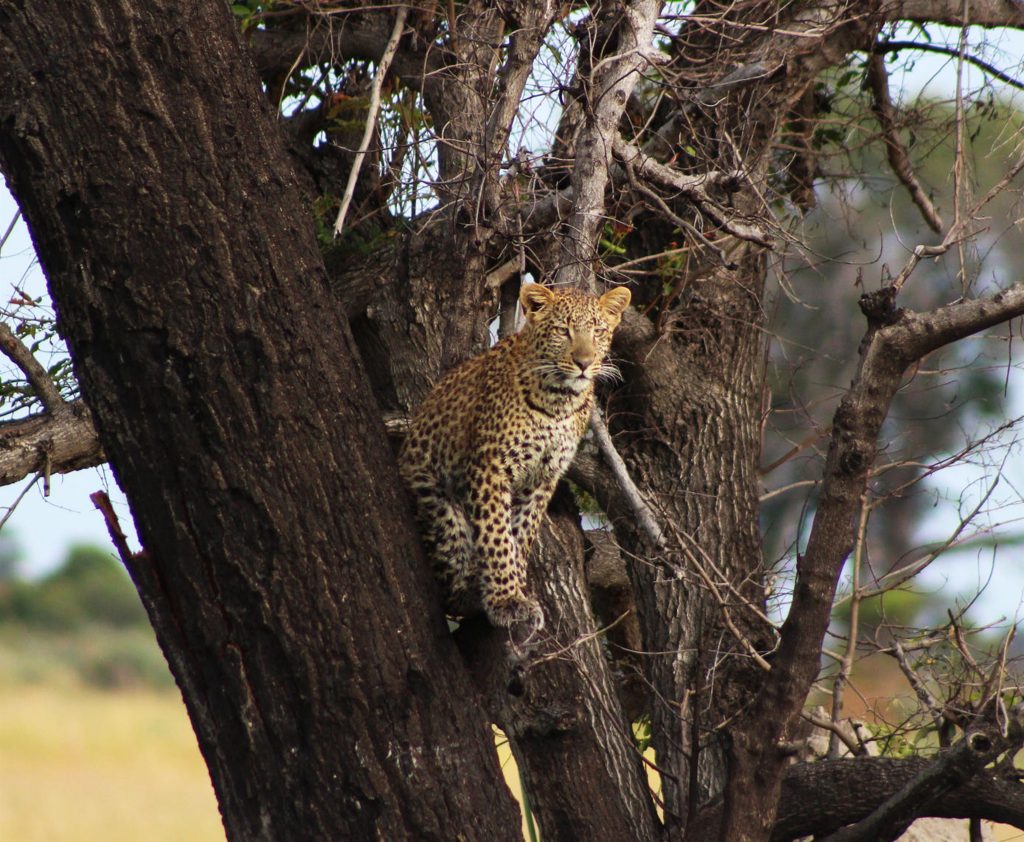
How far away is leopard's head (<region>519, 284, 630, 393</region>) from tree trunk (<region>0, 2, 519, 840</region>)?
1668 mm

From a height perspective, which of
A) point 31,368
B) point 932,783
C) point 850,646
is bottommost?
point 932,783

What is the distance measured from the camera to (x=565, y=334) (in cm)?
532

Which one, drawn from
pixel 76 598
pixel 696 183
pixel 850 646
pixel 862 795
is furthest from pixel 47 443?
pixel 76 598

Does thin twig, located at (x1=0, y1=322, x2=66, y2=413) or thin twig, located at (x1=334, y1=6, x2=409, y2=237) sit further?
thin twig, located at (x1=0, y1=322, x2=66, y2=413)

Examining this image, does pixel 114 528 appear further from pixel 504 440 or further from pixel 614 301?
pixel 614 301

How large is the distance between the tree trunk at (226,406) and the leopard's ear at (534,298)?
65.9 inches

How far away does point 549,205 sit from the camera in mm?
5688

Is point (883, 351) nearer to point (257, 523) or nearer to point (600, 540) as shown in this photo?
point (257, 523)

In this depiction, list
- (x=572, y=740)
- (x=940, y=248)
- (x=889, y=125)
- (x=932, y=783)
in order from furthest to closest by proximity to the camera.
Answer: (x=889, y=125) < (x=572, y=740) < (x=932, y=783) < (x=940, y=248)

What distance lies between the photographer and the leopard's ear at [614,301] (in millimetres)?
5473

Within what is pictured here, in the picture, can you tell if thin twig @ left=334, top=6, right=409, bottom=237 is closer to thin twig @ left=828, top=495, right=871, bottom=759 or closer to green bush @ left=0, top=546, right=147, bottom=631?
thin twig @ left=828, top=495, right=871, bottom=759

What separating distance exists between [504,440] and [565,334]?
51cm

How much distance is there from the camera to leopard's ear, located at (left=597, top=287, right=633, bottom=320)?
5.47 metres

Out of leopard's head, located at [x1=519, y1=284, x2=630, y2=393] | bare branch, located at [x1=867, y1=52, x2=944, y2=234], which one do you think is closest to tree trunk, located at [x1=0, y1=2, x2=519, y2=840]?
leopard's head, located at [x1=519, y1=284, x2=630, y2=393]
